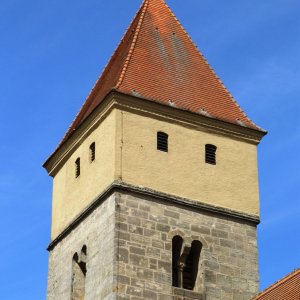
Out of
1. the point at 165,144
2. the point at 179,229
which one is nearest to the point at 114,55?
the point at 165,144

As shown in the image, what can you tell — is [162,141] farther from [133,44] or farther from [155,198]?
[133,44]

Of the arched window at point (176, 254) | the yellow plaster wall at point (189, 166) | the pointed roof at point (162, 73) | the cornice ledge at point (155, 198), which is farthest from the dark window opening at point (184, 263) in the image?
the pointed roof at point (162, 73)

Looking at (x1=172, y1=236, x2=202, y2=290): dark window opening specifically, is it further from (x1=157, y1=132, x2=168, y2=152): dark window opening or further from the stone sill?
(x1=157, y1=132, x2=168, y2=152): dark window opening

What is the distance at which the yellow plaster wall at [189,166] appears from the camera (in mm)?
27438

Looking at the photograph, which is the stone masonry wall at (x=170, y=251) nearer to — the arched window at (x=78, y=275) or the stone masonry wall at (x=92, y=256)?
the stone masonry wall at (x=92, y=256)

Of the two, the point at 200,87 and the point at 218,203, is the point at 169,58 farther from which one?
the point at 218,203

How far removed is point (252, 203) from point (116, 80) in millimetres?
4444

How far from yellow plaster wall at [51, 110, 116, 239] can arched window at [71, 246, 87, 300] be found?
1.14m

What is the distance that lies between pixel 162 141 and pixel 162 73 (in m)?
2.20

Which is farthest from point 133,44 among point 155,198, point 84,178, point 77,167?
point 155,198

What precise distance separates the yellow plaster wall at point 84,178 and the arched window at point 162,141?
1154mm

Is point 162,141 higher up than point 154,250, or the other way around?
point 162,141

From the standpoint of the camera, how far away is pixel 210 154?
28625 mm

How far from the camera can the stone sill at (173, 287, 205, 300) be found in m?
26.3
